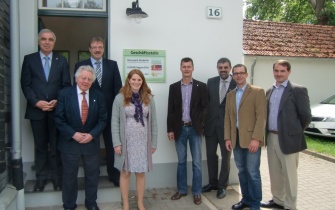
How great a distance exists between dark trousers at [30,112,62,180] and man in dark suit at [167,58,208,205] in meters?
1.70

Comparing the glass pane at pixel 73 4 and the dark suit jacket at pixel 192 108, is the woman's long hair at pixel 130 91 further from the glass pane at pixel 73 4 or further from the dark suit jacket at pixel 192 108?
the glass pane at pixel 73 4

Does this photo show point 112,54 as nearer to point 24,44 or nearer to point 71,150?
point 24,44

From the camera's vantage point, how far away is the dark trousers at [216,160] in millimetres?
5617

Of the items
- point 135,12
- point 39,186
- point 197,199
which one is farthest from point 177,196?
point 135,12

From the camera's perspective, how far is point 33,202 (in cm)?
492

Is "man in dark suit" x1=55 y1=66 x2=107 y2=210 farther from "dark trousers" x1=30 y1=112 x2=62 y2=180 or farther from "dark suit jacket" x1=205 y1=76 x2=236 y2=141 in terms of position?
"dark suit jacket" x1=205 y1=76 x2=236 y2=141

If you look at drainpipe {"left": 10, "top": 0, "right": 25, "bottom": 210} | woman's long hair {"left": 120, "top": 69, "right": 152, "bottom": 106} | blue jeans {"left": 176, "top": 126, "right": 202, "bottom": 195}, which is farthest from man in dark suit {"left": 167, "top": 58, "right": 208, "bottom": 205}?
drainpipe {"left": 10, "top": 0, "right": 25, "bottom": 210}

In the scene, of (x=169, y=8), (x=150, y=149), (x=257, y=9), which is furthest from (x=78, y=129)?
(x=257, y=9)

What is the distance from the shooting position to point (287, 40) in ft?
43.1

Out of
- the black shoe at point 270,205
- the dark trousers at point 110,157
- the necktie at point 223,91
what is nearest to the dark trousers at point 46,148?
the dark trousers at point 110,157

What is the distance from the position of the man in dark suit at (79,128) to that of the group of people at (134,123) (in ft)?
0.04

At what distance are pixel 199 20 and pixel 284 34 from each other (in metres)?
8.67

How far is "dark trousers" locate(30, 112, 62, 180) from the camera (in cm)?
480

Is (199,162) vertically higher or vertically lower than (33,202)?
higher
